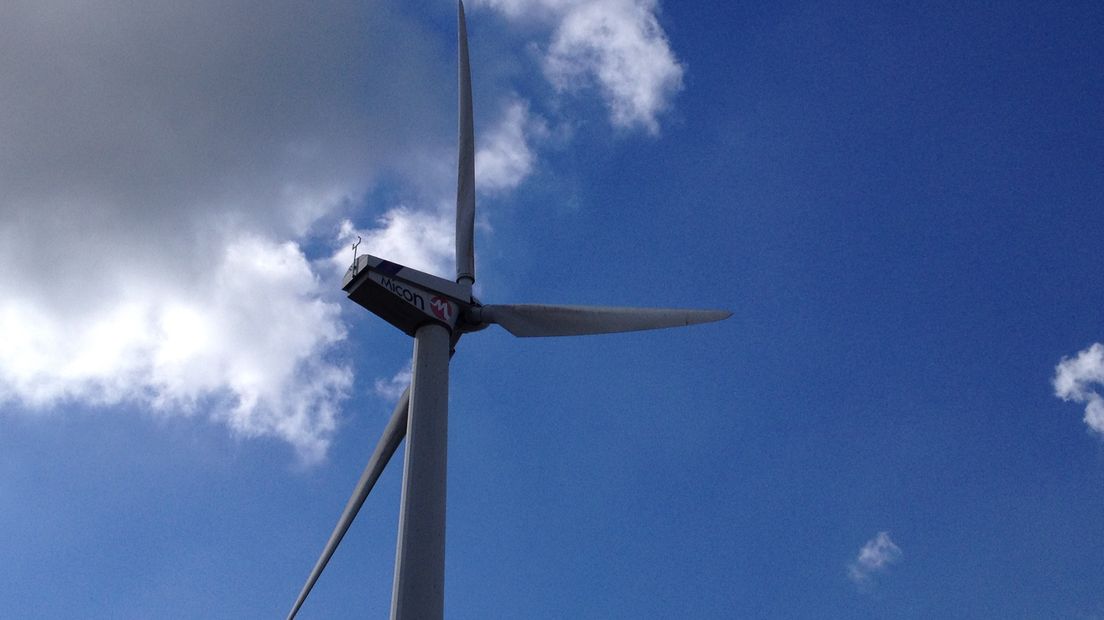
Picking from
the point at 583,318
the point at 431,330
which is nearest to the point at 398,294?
the point at 431,330

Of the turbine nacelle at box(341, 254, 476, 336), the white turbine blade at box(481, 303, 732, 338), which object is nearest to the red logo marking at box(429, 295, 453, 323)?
the turbine nacelle at box(341, 254, 476, 336)

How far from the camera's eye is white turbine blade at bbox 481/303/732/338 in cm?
2438

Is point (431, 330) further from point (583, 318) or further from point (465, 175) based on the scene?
point (465, 175)

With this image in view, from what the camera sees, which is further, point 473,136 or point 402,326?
point 473,136

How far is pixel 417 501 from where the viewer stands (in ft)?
64.6

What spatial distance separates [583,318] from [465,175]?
667cm

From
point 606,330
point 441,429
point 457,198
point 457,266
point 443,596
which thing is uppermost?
point 457,198

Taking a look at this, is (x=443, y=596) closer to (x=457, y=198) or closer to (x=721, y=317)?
(x=721, y=317)

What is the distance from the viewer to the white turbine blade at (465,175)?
1053 inches

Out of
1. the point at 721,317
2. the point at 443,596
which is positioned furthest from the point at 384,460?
the point at 721,317

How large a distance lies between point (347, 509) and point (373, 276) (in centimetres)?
742

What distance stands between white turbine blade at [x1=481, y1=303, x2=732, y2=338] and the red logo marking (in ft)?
3.84

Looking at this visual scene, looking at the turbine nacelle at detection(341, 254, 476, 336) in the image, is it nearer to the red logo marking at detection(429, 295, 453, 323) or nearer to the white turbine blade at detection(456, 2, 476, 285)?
the red logo marking at detection(429, 295, 453, 323)

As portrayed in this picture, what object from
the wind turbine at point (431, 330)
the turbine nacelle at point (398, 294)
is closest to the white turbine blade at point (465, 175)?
the wind turbine at point (431, 330)
